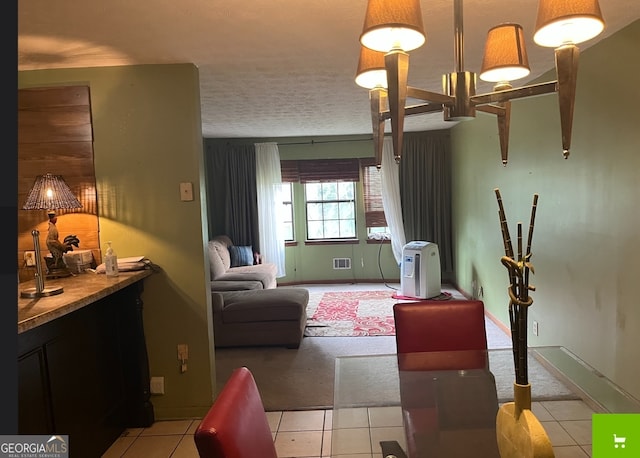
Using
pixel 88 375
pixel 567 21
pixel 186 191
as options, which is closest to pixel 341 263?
pixel 186 191

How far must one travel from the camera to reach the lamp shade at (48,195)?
97.7 inches

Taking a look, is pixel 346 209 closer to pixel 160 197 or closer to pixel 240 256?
pixel 240 256

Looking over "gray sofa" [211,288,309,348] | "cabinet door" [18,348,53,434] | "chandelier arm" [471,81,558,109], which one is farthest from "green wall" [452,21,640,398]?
"cabinet door" [18,348,53,434]

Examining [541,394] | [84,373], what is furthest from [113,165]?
[541,394]

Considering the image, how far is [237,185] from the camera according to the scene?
6680 mm

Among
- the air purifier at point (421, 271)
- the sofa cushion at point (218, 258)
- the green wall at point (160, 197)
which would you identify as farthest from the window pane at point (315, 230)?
the green wall at point (160, 197)

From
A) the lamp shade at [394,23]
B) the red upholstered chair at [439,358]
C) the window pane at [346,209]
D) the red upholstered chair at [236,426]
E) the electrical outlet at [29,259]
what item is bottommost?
the red upholstered chair at [439,358]

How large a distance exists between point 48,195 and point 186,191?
0.76 m

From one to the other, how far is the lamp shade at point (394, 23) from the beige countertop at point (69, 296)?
160 cm

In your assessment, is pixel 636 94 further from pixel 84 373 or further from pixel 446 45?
pixel 84 373

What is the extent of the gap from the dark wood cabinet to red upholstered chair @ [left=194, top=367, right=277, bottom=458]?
118 centimetres

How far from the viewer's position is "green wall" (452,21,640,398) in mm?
2436

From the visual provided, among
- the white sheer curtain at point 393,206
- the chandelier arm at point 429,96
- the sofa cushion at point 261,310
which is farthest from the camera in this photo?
the white sheer curtain at point 393,206

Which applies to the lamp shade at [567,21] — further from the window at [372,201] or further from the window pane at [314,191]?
the window pane at [314,191]
